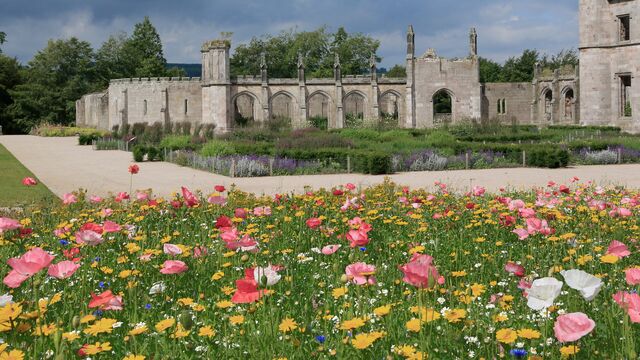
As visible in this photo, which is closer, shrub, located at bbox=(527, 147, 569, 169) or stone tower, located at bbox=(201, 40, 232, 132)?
shrub, located at bbox=(527, 147, 569, 169)

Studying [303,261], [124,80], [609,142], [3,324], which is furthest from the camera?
[124,80]

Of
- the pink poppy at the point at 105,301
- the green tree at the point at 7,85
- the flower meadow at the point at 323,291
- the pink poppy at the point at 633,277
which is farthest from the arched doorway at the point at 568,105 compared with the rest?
the green tree at the point at 7,85

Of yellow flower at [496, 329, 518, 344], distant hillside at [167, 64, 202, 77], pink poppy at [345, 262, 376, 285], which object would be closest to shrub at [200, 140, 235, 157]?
pink poppy at [345, 262, 376, 285]

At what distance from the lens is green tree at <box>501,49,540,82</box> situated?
208 ft

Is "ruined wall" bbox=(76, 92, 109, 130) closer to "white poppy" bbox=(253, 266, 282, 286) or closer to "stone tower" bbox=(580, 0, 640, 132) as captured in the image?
"stone tower" bbox=(580, 0, 640, 132)

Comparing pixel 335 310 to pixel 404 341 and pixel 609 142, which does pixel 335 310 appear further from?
pixel 609 142

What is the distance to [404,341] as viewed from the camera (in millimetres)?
2852

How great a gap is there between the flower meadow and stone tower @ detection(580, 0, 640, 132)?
31.5 metres

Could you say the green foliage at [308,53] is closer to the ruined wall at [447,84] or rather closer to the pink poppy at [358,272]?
the ruined wall at [447,84]

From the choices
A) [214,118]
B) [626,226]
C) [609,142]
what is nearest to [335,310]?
[626,226]

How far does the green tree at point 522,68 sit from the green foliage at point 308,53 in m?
14.4

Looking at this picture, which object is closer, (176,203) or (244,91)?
(176,203)

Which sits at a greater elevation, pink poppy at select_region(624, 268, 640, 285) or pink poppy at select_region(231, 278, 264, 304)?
pink poppy at select_region(624, 268, 640, 285)

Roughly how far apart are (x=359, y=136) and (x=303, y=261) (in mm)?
27337
